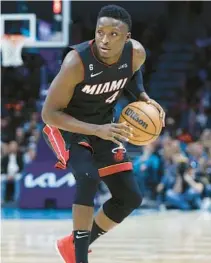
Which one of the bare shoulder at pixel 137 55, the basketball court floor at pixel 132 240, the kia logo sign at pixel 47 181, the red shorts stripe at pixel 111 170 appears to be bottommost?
the kia logo sign at pixel 47 181

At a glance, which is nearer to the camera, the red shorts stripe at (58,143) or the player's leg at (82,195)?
the player's leg at (82,195)

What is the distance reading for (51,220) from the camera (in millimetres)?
9469

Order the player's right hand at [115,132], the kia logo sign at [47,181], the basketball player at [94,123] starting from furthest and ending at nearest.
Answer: the kia logo sign at [47,181], the basketball player at [94,123], the player's right hand at [115,132]

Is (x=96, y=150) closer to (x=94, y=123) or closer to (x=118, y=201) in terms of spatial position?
(x=94, y=123)

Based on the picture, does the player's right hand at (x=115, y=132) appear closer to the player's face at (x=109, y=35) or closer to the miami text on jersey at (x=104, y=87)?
the miami text on jersey at (x=104, y=87)

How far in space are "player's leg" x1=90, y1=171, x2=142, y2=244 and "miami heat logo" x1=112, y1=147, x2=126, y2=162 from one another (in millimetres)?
96

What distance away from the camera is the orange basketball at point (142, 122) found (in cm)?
455

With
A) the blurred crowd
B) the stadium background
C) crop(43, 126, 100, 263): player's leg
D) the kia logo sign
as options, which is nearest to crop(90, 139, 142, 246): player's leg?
crop(43, 126, 100, 263): player's leg

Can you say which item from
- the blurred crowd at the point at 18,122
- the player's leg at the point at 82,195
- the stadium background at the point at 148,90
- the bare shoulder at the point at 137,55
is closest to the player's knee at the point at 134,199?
the player's leg at the point at 82,195

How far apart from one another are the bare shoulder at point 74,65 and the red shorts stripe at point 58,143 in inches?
19.2

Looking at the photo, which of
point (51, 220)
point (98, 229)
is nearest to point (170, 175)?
point (51, 220)

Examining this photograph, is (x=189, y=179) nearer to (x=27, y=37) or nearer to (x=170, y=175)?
(x=170, y=175)

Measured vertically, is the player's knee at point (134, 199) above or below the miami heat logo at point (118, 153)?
below

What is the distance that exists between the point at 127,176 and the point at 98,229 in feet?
1.56
